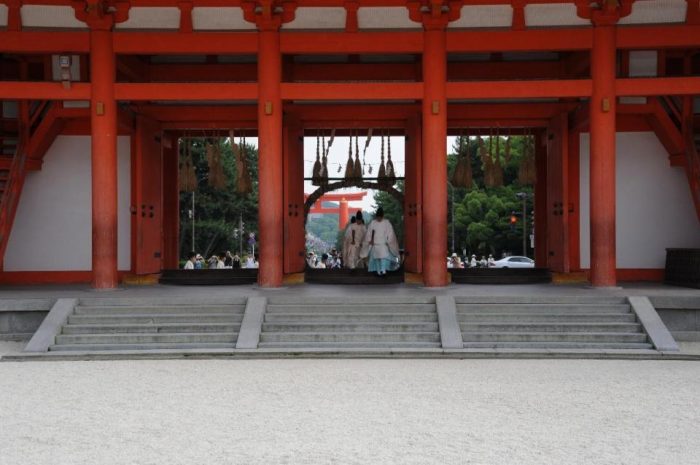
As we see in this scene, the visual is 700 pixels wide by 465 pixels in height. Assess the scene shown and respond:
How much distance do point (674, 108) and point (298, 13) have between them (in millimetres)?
6381

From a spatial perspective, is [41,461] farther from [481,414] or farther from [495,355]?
[495,355]

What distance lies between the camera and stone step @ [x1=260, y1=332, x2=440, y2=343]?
10.1 metres

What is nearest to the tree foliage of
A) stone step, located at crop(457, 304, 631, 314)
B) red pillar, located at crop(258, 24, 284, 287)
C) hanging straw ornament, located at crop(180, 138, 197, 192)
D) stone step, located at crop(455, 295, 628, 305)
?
hanging straw ornament, located at crop(180, 138, 197, 192)

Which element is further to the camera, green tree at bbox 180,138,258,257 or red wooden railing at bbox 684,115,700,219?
green tree at bbox 180,138,258,257

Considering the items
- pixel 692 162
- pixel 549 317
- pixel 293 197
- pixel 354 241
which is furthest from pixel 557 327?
pixel 354 241

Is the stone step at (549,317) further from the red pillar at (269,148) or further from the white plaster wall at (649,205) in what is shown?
the white plaster wall at (649,205)

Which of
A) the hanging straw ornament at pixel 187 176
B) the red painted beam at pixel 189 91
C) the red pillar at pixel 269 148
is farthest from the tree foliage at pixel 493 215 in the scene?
the red painted beam at pixel 189 91

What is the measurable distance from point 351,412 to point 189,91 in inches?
280

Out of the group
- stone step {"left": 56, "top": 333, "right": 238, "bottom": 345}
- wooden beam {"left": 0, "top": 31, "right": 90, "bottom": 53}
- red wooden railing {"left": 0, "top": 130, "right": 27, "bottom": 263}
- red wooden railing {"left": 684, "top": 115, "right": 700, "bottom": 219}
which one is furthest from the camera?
red wooden railing {"left": 684, "top": 115, "right": 700, "bottom": 219}

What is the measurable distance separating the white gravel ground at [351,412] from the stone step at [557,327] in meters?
1.06

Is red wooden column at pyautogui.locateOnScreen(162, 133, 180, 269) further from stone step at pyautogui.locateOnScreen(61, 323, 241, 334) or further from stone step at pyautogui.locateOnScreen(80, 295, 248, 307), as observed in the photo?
stone step at pyautogui.locateOnScreen(61, 323, 241, 334)

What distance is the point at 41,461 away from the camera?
5.19 meters

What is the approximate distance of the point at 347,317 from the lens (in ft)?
34.9

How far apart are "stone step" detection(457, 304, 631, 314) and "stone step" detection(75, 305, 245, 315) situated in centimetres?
303
